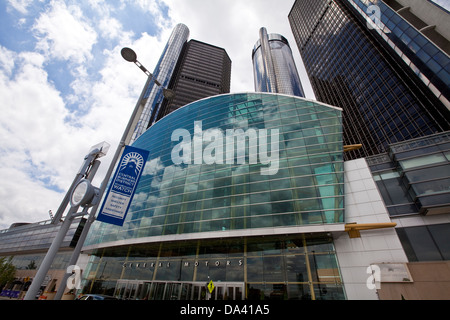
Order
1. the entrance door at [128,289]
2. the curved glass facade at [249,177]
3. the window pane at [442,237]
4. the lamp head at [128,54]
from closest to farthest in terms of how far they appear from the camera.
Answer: the lamp head at [128,54], the window pane at [442,237], the curved glass facade at [249,177], the entrance door at [128,289]

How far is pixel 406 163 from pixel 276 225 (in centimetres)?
1344

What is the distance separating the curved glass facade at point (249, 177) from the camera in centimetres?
1880

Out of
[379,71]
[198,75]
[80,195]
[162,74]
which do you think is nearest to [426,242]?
[80,195]

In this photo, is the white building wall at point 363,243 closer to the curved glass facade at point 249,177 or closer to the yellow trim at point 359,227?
the yellow trim at point 359,227

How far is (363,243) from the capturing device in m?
16.1

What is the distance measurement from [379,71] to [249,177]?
6511cm

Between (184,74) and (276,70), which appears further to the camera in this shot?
(276,70)

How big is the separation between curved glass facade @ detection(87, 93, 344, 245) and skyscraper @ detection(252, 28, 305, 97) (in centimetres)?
15142

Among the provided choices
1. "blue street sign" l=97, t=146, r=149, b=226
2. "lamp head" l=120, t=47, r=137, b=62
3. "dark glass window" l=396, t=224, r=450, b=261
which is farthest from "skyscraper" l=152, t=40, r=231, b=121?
"dark glass window" l=396, t=224, r=450, b=261

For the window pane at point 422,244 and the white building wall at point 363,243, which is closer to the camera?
the window pane at point 422,244

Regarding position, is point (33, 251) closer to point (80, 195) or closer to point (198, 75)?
point (80, 195)

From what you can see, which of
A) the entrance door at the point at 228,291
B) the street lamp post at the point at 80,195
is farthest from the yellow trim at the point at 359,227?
the street lamp post at the point at 80,195

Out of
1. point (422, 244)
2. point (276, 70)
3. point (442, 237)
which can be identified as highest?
point (276, 70)

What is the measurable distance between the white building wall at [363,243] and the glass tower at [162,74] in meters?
80.0
